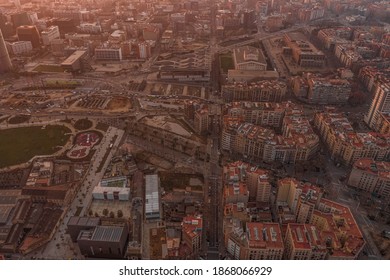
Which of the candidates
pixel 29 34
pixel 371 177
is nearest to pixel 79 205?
pixel 371 177

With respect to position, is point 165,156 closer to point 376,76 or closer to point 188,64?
point 188,64

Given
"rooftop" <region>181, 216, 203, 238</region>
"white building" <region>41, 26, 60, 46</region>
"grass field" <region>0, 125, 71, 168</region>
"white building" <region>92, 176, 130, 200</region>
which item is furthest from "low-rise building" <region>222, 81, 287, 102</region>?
"white building" <region>41, 26, 60, 46</region>

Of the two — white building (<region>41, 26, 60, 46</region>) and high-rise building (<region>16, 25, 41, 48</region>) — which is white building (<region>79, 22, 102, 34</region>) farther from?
high-rise building (<region>16, 25, 41, 48</region>)

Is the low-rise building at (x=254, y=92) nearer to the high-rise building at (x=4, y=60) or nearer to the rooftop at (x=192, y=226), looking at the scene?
the rooftop at (x=192, y=226)

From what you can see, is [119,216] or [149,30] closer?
[119,216]

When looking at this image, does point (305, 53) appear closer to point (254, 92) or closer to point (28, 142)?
point (254, 92)

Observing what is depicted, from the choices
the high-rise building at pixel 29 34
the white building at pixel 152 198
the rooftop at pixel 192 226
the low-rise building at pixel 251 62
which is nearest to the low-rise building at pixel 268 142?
the white building at pixel 152 198

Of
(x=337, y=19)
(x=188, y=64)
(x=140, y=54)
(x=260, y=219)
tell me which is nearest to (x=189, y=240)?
(x=260, y=219)
